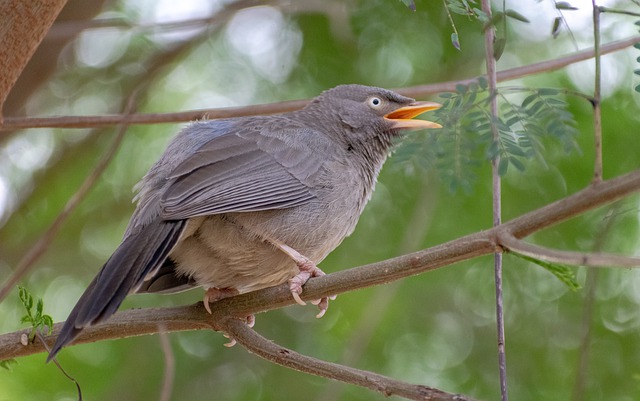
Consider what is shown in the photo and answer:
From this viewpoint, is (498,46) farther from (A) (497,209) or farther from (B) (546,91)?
(A) (497,209)

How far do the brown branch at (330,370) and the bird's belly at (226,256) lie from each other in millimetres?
431

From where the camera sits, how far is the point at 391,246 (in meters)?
7.02

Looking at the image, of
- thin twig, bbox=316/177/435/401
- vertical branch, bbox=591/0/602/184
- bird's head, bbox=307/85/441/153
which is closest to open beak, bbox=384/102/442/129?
bird's head, bbox=307/85/441/153

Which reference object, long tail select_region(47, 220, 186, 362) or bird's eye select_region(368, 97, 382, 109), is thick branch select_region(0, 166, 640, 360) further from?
bird's eye select_region(368, 97, 382, 109)

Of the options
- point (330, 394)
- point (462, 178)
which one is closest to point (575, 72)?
point (330, 394)

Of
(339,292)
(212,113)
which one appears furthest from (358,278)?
(212,113)

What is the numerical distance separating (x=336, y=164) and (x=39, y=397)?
331 cm

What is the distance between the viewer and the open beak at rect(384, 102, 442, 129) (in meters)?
5.43

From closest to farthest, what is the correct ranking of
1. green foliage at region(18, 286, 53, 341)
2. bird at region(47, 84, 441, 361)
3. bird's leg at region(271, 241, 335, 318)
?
1. green foliage at region(18, 286, 53, 341)
2. bird at region(47, 84, 441, 361)
3. bird's leg at region(271, 241, 335, 318)

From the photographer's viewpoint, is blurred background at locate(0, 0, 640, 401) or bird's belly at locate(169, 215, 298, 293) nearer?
bird's belly at locate(169, 215, 298, 293)

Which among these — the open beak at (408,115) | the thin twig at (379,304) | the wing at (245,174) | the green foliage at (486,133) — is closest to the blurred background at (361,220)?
the thin twig at (379,304)

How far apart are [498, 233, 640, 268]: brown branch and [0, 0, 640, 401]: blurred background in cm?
322

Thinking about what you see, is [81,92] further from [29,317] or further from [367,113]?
[29,317]

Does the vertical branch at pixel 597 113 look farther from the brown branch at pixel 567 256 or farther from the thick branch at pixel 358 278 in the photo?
the brown branch at pixel 567 256
